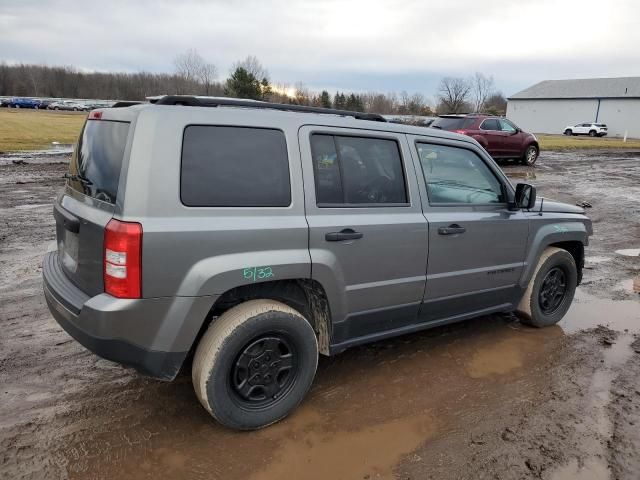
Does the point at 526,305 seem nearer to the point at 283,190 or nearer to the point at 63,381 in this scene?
the point at 283,190

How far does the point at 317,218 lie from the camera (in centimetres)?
312

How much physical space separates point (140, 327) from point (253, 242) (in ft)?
2.51

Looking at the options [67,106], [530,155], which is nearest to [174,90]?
[67,106]

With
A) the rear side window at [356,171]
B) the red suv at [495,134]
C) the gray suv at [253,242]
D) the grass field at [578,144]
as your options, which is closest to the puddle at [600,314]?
the gray suv at [253,242]

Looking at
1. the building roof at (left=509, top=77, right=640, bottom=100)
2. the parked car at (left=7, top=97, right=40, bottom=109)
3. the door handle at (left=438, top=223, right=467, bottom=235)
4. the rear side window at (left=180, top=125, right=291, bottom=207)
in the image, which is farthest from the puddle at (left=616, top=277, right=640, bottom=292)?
the parked car at (left=7, top=97, right=40, bottom=109)

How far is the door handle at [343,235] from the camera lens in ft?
10.3

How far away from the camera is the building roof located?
204ft

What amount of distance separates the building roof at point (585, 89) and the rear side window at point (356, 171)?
6905 cm

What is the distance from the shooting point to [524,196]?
420 centimetres

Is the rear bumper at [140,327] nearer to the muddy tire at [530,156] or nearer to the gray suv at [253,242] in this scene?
the gray suv at [253,242]

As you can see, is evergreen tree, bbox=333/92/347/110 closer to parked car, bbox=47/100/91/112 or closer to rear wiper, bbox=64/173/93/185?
parked car, bbox=47/100/91/112

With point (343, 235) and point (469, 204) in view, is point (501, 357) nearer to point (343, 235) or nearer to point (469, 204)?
point (469, 204)

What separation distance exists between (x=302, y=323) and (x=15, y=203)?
887 centimetres

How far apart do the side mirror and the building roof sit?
67.9m
